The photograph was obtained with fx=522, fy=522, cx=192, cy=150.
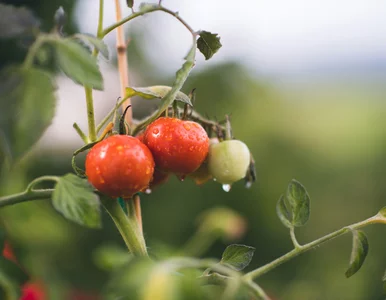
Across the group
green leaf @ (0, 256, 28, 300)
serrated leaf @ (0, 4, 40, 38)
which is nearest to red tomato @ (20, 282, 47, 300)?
green leaf @ (0, 256, 28, 300)

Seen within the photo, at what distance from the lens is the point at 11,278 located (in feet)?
0.96

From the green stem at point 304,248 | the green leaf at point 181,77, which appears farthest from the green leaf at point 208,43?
the green stem at point 304,248

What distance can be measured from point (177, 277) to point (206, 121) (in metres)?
0.19

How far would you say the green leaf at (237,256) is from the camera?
0.31 m

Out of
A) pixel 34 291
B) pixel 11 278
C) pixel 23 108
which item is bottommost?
pixel 34 291

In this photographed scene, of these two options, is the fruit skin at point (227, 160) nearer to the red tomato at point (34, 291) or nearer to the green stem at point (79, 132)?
the green stem at point (79, 132)

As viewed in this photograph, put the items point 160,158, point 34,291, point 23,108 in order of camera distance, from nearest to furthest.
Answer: point 23,108, point 160,158, point 34,291

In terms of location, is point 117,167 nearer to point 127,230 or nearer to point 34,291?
point 127,230

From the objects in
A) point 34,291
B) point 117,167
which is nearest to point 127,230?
point 117,167

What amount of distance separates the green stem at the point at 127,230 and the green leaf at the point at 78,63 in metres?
0.09

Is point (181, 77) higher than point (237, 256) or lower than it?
higher

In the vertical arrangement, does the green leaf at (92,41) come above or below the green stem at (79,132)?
above

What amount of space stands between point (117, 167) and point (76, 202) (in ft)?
0.14

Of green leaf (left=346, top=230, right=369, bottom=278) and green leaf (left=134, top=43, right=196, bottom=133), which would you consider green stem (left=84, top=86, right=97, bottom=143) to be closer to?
green leaf (left=134, top=43, right=196, bottom=133)
